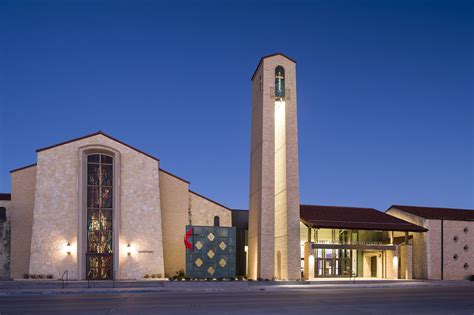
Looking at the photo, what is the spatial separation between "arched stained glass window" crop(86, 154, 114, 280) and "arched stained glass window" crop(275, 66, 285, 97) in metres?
14.9

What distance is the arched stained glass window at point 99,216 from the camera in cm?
4106

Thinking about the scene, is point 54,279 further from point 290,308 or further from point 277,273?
point 290,308

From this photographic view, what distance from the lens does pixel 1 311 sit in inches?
724

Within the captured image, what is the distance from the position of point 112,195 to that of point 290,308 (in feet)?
85.6

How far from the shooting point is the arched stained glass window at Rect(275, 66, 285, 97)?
Result: 136ft

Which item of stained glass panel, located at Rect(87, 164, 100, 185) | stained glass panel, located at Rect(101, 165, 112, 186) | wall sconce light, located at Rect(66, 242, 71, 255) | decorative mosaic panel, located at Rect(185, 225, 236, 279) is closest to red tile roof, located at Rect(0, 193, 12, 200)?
wall sconce light, located at Rect(66, 242, 71, 255)

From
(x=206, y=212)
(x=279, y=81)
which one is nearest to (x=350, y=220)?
(x=206, y=212)

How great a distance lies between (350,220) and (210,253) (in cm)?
1535

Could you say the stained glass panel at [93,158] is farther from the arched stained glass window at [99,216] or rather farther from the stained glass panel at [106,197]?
the stained glass panel at [106,197]

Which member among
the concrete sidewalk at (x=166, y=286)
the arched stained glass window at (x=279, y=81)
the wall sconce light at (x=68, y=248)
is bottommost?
the concrete sidewalk at (x=166, y=286)

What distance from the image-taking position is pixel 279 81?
4166 centimetres

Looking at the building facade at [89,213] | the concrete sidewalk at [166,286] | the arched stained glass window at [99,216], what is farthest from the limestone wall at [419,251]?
the arched stained glass window at [99,216]

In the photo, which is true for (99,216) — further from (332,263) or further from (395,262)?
(395,262)

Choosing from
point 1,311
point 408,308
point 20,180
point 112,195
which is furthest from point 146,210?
point 408,308
